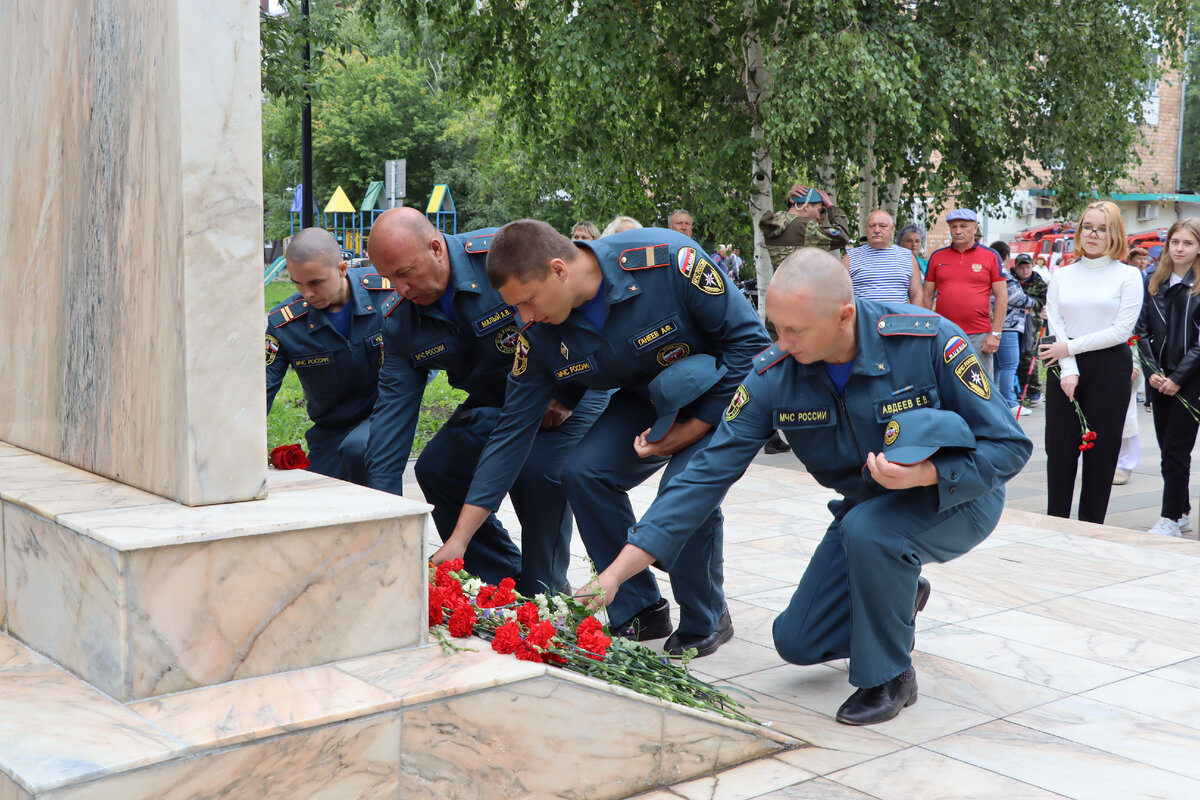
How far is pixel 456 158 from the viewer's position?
1791 inches

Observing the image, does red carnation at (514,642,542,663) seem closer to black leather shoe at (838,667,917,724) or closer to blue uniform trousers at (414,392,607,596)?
black leather shoe at (838,667,917,724)

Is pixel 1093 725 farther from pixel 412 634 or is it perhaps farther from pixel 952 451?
pixel 412 634

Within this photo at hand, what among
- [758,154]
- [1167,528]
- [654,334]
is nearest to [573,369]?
[654,334]

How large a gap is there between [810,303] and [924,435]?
497mm

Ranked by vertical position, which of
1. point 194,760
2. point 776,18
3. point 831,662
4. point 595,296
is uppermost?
point 776,18

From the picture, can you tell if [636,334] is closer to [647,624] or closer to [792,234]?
[647,624]

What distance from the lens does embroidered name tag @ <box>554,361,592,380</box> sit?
4.12 meters

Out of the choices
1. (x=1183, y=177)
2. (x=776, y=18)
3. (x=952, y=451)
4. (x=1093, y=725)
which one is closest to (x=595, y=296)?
(x=952, y=451)

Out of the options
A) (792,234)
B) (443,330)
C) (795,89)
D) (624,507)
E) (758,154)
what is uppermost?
(795,89)

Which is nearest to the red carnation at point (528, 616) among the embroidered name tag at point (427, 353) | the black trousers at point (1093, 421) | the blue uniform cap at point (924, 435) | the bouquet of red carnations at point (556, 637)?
the bouquet of red carnations at point (556, 637)

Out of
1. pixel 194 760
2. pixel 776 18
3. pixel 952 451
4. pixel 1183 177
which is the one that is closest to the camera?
pixel 194 760

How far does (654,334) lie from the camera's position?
410cm

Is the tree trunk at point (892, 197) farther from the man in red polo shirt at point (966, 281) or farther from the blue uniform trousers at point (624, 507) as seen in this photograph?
the blue uniform trousers at point (624, 507)

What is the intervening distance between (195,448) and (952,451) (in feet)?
6.83
